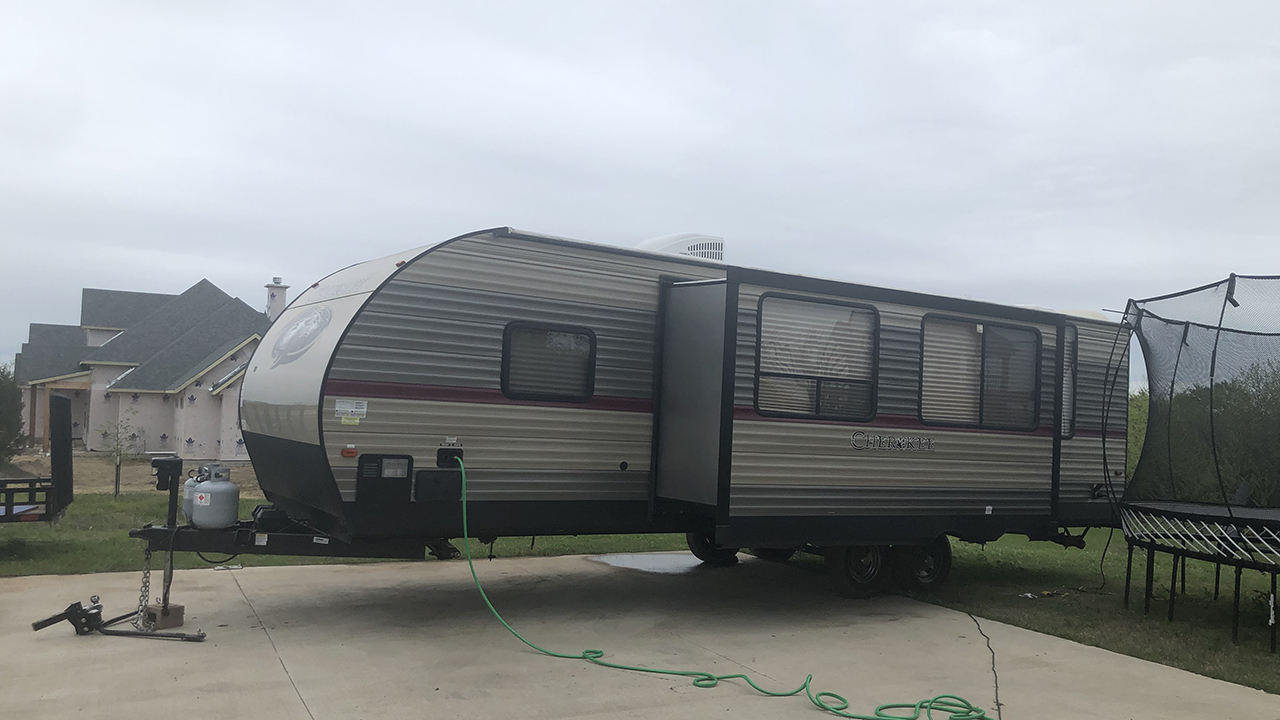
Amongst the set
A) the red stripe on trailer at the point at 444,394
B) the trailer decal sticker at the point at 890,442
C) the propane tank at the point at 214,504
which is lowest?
the propane tank at the point at 214,504

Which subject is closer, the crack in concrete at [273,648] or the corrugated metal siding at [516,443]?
the crack in concrete at [273,648]

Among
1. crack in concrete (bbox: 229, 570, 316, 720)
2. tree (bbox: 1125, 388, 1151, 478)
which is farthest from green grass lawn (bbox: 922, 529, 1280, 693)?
crack in concrete (bbox: 229, 570, 316, 720)

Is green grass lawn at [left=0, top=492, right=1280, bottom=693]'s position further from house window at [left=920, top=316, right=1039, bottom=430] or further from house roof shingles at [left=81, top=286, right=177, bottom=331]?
house roof shingles at [left=81, top=286, right=177, bottom=331]

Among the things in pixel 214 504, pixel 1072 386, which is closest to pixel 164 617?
pixel 214 504

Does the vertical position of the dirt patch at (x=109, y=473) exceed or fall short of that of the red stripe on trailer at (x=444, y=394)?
it falls short

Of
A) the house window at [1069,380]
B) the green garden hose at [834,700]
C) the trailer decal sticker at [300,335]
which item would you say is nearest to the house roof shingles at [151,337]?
the trailer decal sticker at [300,335]

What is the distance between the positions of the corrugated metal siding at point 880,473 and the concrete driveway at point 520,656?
106 centimetres

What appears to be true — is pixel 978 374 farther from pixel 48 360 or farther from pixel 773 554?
pixel 48 360

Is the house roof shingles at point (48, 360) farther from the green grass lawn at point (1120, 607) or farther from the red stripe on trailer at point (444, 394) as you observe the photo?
the green grass lawn at point (1120, 607)

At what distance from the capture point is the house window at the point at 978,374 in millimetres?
9227

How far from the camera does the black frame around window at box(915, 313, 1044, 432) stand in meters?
9.13

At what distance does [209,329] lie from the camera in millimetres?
34156

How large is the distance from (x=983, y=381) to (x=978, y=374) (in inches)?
3.5

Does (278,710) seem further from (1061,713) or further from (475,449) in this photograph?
(1061,713)
